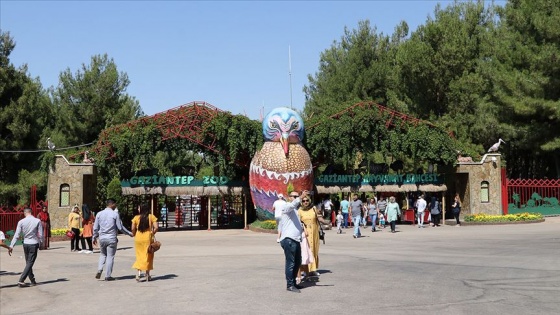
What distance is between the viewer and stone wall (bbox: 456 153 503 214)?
1310 inches

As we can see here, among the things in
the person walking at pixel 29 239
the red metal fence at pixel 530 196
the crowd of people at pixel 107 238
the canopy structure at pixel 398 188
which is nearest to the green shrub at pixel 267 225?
the canopy structure at pixel 398 188

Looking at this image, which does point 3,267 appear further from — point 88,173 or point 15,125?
point 15,125

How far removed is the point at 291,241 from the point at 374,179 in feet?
75.1

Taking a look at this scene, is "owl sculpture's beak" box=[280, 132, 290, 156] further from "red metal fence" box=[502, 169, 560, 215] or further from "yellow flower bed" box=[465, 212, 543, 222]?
"red metal fence" box=[502, 169, 560, 215]

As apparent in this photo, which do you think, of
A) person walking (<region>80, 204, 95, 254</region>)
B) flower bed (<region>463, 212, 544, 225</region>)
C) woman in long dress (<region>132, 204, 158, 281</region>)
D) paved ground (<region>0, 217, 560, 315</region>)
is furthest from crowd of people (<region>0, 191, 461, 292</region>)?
flower bed (<region>463, 212, 544, 225</region>)

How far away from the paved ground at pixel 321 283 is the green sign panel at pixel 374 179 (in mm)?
13576

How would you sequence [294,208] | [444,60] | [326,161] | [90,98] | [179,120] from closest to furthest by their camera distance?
1. [294,208]
2. [179,120]
3. [326,161]
4. [444,60]
5. [90,98]

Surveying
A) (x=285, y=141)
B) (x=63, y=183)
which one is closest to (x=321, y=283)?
(x=285, y=141)

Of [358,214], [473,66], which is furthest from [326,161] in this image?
[473,66]

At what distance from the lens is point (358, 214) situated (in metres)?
A: 24.1

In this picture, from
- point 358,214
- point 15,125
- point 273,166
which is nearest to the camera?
point 358,214

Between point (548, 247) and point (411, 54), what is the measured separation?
2771 centimetres

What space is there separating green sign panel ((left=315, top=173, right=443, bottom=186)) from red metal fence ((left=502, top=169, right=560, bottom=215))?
383 cm

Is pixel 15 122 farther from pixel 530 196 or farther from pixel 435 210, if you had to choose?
pixel 530 196
